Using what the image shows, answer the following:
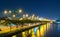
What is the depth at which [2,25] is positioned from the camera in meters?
43.6

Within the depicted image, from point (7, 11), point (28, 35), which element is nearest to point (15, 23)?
point (7, 11)

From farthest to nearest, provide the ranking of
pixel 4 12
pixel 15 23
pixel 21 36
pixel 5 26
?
pixel 4 12
pixel 15 23
pixel 5 26
pixel 21 36

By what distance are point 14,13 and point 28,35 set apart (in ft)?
46.8

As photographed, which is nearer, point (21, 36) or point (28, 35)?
point (21, 36)

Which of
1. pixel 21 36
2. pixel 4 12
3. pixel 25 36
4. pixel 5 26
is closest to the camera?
pixel 21 36

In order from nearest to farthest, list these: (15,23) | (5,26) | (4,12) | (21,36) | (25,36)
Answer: (21,36) → (25,36) → (5,26) → (15,23) → (4,12)

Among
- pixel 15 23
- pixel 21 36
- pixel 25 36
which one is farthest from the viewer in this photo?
pixel 15 23

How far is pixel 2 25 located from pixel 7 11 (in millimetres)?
8696

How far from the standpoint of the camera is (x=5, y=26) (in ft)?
141

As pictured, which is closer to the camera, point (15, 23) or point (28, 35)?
point (28, 35)

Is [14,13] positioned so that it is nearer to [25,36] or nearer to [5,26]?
[5,26]

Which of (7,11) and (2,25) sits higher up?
(7,11)

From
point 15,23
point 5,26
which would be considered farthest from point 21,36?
point 15,23

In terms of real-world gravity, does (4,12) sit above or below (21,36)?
above
